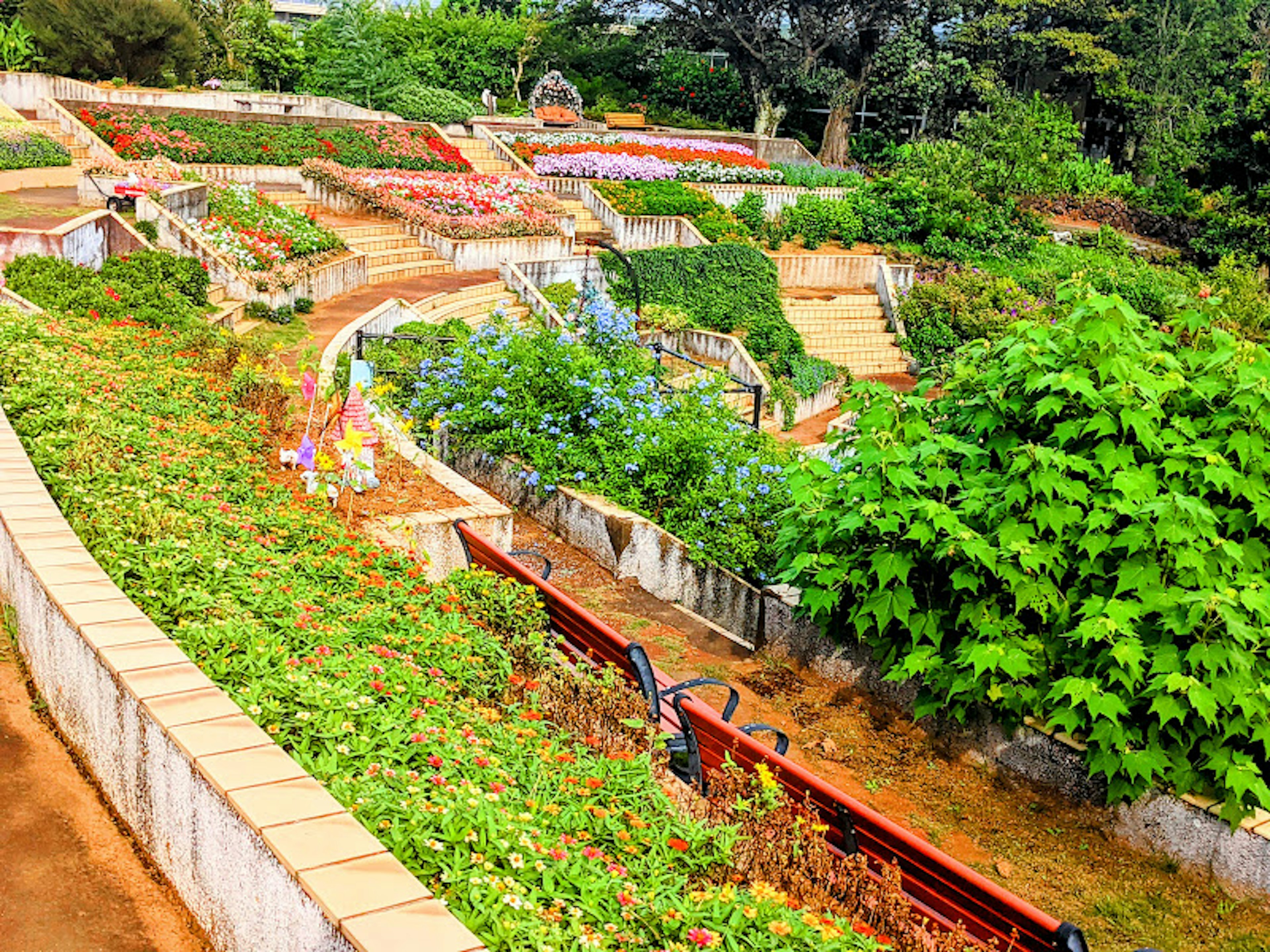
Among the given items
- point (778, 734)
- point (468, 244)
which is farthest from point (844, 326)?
point (778, 734)

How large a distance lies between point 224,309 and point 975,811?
1074cm

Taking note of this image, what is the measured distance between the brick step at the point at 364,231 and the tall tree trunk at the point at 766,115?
868 inches

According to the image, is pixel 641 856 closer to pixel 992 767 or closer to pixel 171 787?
pixel 171 787

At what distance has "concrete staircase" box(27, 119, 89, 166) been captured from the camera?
70.3 feet

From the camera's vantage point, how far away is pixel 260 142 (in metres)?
23.9

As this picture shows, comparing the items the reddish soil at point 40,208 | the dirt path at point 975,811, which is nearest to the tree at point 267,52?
the reddish soil at point 40,208

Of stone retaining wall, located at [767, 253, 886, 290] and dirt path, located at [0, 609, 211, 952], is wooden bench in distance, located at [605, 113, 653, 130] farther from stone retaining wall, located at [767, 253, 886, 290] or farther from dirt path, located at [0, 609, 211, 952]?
dirt path, located at [0, 609, 211, 952]

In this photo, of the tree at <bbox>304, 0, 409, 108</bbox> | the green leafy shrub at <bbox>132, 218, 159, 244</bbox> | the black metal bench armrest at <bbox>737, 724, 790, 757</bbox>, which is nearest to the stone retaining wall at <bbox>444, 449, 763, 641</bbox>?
the black metal bench armrest at <bbox>737, 724, 790, 757</bbox>

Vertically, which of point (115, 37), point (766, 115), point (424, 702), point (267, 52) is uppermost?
point (267, 52)

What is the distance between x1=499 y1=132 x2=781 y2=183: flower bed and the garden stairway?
18.1 ft

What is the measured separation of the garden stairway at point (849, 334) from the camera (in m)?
24.0

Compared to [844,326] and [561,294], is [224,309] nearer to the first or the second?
[561,294]

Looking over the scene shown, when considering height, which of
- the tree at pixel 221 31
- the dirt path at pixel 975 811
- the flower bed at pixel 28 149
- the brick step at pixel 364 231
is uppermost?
the tree at pixel 221 31

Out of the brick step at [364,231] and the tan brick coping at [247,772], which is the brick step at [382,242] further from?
the tan brick coping at [247,772]
